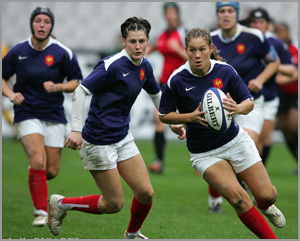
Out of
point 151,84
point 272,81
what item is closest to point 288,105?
point 272,81

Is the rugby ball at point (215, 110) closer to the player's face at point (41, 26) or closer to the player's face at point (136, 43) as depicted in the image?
the player's face at point (136, 43)

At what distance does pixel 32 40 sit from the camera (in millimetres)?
6598

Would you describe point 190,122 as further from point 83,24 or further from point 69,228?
point 83,24

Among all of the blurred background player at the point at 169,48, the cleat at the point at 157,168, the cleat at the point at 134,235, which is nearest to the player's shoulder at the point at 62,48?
the cleat at the point at 134,235

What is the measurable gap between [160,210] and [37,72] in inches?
85.3

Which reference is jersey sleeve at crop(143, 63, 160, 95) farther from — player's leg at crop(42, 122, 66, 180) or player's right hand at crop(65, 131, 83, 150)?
player's leg at crop(42, 122, 66, 180)

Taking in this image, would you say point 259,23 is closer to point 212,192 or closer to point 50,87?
point 212,192

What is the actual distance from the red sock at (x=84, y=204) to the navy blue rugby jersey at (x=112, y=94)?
0.57 metres

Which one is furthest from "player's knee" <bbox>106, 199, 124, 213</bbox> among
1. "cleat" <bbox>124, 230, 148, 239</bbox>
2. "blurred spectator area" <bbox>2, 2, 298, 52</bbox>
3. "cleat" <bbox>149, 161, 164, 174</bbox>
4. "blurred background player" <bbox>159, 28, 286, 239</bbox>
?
"blurred spectator area" <bbox>2, 2, 298, 52</bbox>

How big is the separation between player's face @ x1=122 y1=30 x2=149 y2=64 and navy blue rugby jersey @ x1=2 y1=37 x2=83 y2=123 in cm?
155

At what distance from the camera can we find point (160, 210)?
7109mm

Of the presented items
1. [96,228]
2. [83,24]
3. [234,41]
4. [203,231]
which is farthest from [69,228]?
[83,24]

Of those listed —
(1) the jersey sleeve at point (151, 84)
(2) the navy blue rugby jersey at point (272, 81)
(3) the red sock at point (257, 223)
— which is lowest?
(3) the red sock at point (257, 223)

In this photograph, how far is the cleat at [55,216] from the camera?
5547 mm
